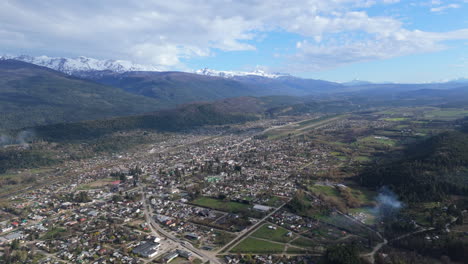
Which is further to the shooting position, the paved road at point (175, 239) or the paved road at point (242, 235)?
the paved road at point (242, 235)

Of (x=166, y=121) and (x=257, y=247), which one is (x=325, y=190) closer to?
(x=257, y=247)

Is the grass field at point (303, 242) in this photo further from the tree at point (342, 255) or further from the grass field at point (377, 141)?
the grass field at point (377, 141)

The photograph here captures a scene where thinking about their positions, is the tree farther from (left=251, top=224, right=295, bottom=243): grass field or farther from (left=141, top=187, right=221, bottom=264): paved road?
(left=141, top=187, right=221, bottom=264): paved road

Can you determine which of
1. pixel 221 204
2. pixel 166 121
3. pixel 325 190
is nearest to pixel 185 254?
pixel 221 204

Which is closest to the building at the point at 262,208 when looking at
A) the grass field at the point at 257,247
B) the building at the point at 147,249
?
the grass field at the point at 257,247

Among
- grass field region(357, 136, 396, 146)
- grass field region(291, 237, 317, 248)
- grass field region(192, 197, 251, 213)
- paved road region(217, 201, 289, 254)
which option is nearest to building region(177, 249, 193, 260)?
paved road region(217, 201, 289, 254)

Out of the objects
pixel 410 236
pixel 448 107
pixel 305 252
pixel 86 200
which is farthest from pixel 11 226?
pixel 448 107
